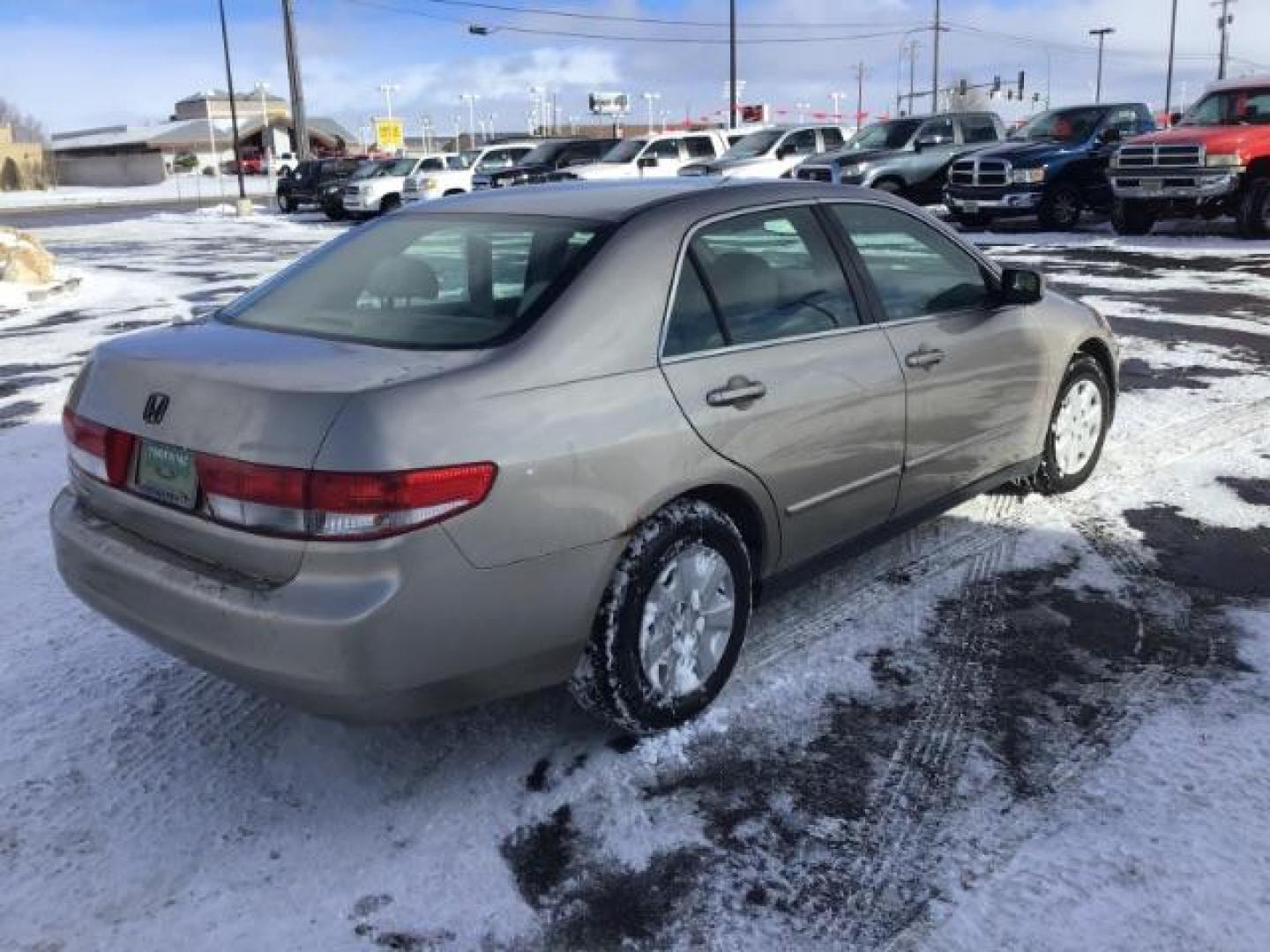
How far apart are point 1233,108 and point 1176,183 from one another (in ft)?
5.11

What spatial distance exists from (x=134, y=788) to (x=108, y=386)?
43.2 inches

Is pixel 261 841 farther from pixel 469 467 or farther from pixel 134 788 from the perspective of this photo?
pixel 469 467

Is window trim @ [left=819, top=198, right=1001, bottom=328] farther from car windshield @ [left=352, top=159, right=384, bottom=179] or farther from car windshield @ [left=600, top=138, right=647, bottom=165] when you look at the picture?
car windshield @ [left=352, top=159, right=384, bottom=179]

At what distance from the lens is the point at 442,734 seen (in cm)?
335

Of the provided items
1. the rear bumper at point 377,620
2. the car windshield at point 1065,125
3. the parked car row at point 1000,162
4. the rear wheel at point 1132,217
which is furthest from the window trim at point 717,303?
the car windshield at point 1065,125

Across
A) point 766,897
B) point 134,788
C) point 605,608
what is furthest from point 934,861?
point 134,788

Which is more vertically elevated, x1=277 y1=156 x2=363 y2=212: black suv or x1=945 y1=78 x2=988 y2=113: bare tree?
x1=945 y1=78 x2=988 y2=113: bare tree

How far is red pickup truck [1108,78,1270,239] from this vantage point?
15734 millimetres

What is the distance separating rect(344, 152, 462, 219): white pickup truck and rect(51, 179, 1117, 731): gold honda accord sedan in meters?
26.1

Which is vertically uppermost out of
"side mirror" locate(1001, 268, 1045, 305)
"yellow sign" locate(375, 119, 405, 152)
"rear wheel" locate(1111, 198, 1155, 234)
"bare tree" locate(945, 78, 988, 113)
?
"bare tree" locate(945, 78, 988, 113)

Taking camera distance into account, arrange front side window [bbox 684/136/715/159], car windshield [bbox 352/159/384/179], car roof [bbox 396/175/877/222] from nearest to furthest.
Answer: car roof [bbox 396/175/877/222] → front side window [bbox 684/136/715/159] → car windshield [bbox 352/159/384/179]

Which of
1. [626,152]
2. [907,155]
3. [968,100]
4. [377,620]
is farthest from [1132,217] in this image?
[968,100]

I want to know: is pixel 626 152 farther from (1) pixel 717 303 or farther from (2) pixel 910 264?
(1) pixel 717 303

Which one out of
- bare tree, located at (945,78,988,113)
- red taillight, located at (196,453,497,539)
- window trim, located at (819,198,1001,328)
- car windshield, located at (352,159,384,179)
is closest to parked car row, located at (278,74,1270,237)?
car windshield, located at (352,159,384,179)
